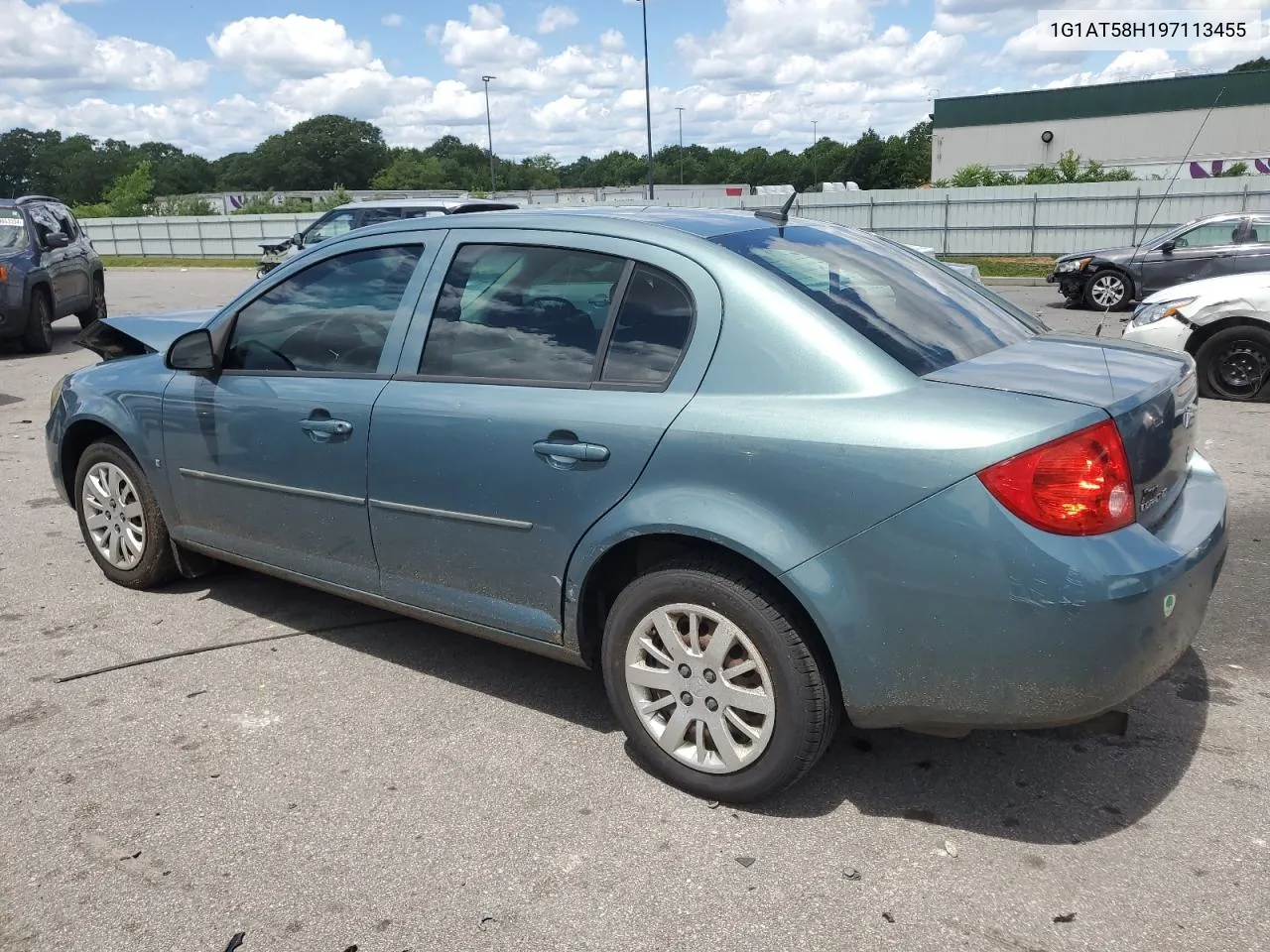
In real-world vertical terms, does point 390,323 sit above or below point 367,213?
below

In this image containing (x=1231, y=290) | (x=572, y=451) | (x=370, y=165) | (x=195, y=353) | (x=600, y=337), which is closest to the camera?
(x=572, y=451)

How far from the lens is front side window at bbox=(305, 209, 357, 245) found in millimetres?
17078

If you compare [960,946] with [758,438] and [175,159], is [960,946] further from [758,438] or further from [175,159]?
[175,159]

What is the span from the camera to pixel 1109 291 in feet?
52.7

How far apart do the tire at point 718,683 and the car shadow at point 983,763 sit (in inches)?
7.6

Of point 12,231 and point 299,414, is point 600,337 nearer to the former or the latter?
point 299,414

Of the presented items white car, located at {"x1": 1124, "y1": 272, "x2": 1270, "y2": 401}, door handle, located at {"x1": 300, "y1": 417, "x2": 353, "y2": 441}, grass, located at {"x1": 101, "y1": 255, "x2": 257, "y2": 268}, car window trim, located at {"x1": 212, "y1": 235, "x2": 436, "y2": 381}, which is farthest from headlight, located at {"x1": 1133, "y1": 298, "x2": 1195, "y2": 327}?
grass, located at {"x1": 101, "y1": 255, "x2": 257, "y2": 268}

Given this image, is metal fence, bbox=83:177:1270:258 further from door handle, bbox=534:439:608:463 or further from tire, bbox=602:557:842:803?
tire, bbox=602:557:842:803

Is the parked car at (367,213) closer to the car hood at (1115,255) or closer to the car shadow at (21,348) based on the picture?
the car shadow at (21,348)

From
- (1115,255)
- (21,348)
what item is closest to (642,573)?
(21,348)

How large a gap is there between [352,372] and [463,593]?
93 centimetres

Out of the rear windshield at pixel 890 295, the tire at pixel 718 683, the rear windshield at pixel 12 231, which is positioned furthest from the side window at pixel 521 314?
the rear windshield at pixel 12 231

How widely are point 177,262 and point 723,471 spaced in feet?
125

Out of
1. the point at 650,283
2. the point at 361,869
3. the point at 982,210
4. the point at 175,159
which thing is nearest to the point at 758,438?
the point at 650,283
